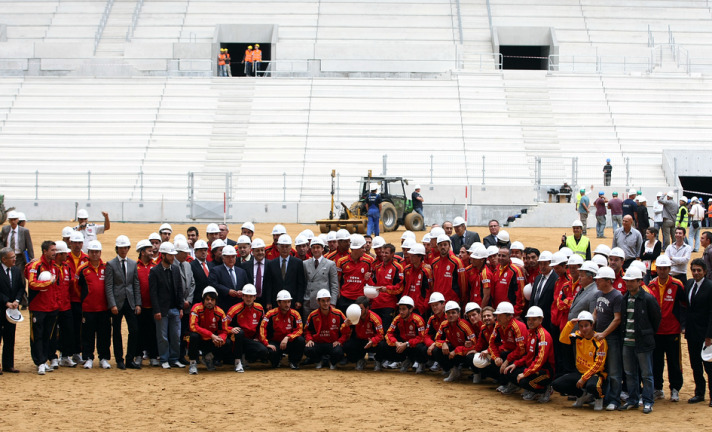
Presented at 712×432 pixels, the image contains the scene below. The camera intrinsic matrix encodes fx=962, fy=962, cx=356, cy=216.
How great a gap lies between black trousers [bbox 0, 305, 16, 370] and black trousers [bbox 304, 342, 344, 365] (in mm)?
3869

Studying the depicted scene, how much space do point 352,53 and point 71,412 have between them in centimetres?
3180

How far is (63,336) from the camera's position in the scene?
13.1 meters

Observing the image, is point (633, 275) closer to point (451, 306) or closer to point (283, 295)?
point (451, 306)

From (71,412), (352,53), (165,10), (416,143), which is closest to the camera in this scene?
(71,412)

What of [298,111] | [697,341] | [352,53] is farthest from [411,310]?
[352,53]

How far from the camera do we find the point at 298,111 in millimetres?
36812

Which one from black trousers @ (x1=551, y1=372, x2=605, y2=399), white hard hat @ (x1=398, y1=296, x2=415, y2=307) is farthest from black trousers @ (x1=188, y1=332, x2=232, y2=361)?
black trousers @ (x1=551, y1=372, x2=605, y2=399)

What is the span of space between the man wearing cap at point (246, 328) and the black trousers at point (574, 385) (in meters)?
4.07

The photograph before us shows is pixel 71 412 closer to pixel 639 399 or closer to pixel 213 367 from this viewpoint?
pixel 213 367

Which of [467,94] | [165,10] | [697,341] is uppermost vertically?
[165,10]

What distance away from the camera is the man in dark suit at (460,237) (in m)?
15.6

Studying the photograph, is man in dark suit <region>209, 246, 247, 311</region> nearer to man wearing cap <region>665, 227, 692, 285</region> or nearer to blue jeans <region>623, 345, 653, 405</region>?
blue jeans <region>623, 345, 653, 405</region>

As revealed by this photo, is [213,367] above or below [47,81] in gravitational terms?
below

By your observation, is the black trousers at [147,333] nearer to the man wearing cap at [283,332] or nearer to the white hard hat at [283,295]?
the man wearing cap at [283,332]
